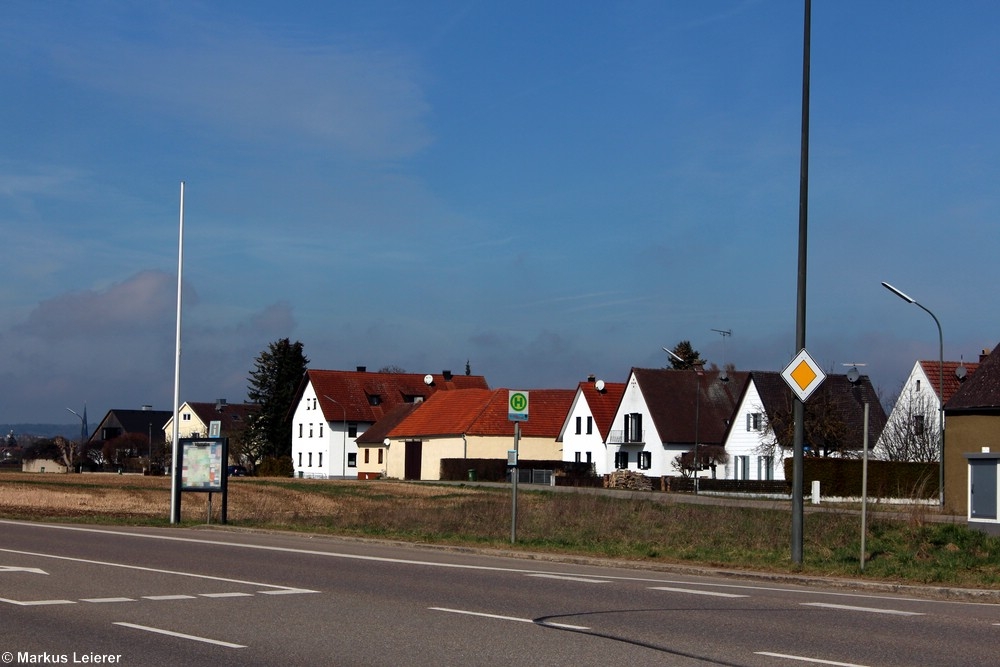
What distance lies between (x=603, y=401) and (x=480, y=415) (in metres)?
9.64

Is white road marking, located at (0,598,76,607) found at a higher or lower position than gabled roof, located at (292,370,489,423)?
lower

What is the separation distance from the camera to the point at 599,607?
44.5 ft

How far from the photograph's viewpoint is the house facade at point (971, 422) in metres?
49.6

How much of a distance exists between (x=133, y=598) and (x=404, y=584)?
3.66m

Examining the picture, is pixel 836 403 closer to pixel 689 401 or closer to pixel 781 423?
pixel 781 423

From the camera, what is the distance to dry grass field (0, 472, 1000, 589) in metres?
19.7

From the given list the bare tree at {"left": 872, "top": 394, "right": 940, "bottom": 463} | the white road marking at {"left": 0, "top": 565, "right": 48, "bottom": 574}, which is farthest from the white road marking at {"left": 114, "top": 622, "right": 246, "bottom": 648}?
the bare tree at {"left": 872, "top": 394, "right": 940, "bottom": 463}

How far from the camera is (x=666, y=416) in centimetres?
8494

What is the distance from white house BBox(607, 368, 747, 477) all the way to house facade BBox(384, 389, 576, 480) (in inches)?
322

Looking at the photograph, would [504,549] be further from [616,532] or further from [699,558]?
[616,532]

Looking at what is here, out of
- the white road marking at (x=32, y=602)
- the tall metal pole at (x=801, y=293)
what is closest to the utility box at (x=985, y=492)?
the tall metal pole at (x=801, y=293)

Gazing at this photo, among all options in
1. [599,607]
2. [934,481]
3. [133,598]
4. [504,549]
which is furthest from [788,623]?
[934,481]

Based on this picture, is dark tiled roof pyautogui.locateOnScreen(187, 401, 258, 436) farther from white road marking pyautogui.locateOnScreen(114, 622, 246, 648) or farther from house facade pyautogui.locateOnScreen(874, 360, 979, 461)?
white road marking pyautogui.locateOnScreen(114, 622, 246, 648)

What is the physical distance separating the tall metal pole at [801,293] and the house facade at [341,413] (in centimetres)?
8277
